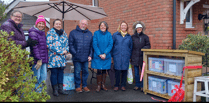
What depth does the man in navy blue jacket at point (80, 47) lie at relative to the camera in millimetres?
4754

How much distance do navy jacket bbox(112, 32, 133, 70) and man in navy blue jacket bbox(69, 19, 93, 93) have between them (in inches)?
28.4

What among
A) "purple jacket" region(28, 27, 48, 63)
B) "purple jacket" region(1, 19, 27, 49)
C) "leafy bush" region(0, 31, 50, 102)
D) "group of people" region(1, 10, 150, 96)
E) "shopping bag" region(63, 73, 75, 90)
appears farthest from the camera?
"shopping bag" region(63, 73, 75, 90)

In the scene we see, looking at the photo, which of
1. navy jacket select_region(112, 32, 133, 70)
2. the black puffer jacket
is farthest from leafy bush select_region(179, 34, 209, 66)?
navy jacket select_region(112, 32, 133, 70)

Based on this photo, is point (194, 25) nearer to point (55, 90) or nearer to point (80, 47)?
point (80, 47)

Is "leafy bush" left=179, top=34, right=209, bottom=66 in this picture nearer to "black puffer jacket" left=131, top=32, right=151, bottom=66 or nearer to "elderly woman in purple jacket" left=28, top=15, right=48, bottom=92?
"black puffer jacket" left=131, top=32, right=151, bottom=66

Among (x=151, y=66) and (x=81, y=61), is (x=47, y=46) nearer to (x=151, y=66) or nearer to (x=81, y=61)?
(x=81, y=61)

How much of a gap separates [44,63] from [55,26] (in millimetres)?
1001

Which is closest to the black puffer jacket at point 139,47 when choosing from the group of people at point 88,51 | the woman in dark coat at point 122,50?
the group of people at point 88,51

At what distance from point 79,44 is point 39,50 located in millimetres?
1065

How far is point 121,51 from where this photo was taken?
489cm

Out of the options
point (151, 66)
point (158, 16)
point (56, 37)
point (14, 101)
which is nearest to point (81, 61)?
point (56, 37)

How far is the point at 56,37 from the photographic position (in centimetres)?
446

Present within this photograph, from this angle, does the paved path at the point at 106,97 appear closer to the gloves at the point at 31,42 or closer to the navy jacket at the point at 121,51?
the navy jacket at the point at 121,51

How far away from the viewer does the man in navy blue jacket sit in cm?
475
